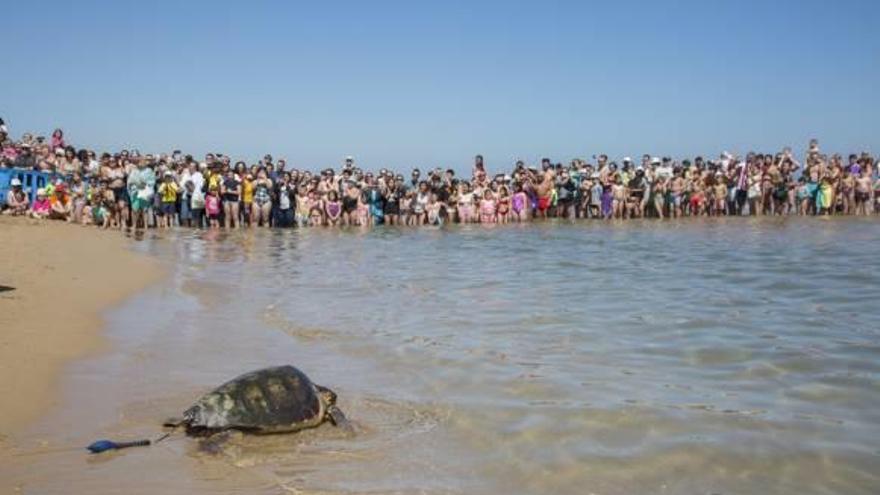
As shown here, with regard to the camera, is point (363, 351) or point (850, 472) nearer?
point (850, 472)

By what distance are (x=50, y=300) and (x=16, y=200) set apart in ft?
41.0

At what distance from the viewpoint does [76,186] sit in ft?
68.2

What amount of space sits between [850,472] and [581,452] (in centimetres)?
127

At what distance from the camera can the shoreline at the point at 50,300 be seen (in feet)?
17.9

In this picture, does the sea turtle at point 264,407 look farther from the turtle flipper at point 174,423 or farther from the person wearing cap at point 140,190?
the person wearing cap at point 140,190

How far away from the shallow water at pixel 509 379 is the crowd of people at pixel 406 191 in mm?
8742

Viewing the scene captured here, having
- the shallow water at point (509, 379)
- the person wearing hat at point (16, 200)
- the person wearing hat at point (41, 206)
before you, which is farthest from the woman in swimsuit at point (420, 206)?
the shallow water at point (509, 379)

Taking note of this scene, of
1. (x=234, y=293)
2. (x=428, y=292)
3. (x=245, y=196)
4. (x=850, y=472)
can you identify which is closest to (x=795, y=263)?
(x=428, y=292)

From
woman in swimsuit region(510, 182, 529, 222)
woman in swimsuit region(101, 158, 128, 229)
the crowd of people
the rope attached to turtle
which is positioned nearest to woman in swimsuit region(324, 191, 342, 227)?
the crowd of people

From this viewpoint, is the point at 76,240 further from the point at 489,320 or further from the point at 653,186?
the point at 653,186

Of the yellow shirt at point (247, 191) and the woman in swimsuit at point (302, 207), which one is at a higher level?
the yellow shirt at point (247, 191)

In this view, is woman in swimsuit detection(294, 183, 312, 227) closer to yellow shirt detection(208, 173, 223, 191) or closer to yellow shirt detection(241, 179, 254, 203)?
yellow shirt detection(241, 179, 254, 203)

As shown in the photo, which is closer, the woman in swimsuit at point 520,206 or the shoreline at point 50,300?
the shoreline at point 50,300

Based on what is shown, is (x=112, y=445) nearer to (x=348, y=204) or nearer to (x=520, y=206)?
(x=348, y=204)
